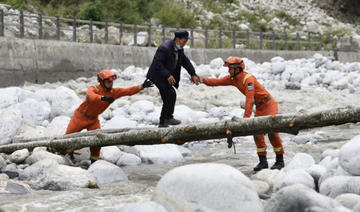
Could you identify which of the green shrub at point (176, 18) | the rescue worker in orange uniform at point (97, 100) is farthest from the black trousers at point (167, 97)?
the green shrub at point (176, 18)

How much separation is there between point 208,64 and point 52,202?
52.2 feet

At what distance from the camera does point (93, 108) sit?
7453 millimetres

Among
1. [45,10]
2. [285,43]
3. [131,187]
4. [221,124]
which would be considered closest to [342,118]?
[221,124]

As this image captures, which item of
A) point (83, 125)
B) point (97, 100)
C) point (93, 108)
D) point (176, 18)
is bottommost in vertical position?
point (176, 18)

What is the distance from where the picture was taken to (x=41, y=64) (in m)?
15.8

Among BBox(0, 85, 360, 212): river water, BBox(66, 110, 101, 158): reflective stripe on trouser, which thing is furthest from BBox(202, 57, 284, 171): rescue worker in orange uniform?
BBox(66, 110, 101, 158): reflective stripe on trouser

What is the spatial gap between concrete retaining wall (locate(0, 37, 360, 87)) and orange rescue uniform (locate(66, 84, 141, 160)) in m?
7.59

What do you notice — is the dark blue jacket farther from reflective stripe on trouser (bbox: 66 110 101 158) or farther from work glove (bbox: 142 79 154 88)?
reflective stripe on trouser (bbox: 66 110 101 158)

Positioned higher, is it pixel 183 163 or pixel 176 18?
pixel 183 163

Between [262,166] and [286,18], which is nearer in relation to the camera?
[262,166]

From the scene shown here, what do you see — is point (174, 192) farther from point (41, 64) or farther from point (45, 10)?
point (45, 10)

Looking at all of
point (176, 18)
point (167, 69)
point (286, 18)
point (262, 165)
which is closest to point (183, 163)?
point (167, 69)

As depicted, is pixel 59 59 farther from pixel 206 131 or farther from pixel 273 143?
pixel 206 131

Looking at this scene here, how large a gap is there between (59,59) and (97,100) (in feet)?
31.5
